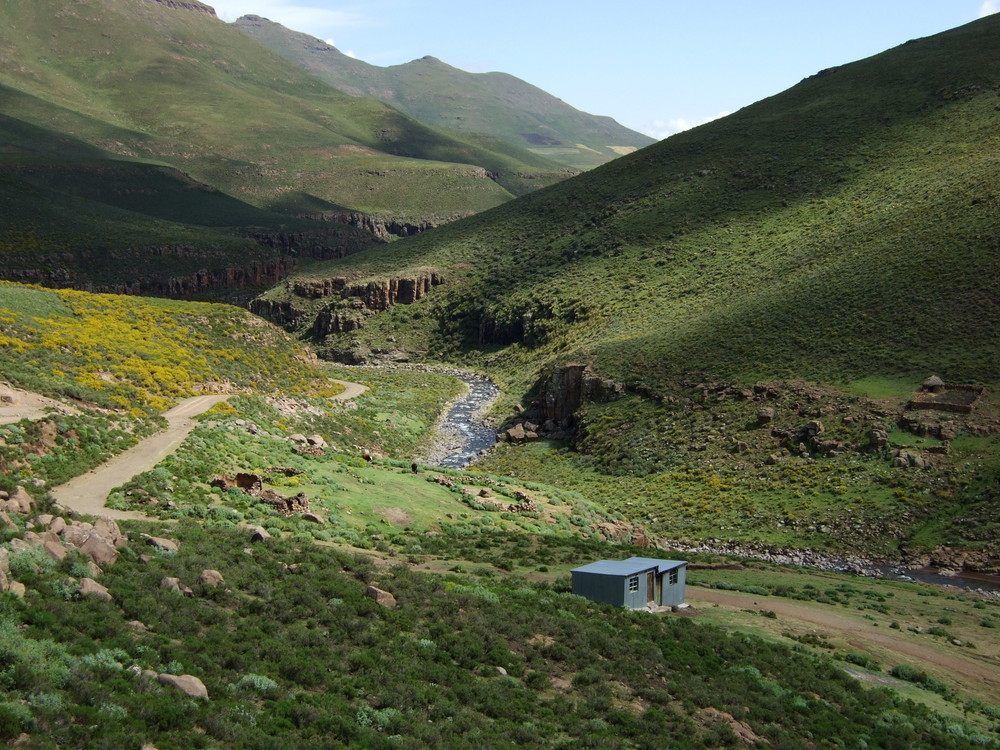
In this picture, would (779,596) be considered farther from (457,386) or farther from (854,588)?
(457,386)

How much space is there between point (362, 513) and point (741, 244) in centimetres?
6407

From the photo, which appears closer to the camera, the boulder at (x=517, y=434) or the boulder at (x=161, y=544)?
the boulder at (x=161, y=544)

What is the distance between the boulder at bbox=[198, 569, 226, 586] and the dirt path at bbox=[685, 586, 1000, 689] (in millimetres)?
15862

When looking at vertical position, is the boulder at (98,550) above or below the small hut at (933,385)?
below

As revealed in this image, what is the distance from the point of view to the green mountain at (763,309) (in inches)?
1858

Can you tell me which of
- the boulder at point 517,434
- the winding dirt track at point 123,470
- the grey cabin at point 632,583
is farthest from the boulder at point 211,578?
the boulder at point 517,434

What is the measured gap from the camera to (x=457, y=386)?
8606 centimetres

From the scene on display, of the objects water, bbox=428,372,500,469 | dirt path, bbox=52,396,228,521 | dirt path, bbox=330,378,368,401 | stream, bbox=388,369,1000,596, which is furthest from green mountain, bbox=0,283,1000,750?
dirt path, bbox=330,378,368,401

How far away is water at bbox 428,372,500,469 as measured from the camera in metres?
60.6

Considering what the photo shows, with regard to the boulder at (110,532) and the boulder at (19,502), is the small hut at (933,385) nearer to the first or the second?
the boulder at (110,532)

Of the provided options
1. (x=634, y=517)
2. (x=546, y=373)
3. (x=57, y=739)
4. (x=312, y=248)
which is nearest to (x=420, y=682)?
(x=57, y=739)

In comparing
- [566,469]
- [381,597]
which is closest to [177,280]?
[566,469]

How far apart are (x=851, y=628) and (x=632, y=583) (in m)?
7.79

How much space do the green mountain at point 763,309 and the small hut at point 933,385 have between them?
2.47ft
